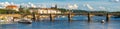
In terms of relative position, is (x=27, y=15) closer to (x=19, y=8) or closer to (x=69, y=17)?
(x=69, y=17)

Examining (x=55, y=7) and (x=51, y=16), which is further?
(x=55, y=7)

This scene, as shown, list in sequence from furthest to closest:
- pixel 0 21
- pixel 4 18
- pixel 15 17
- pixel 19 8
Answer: pixel 19 8
pixel 15 17
pixel 4 18
pixel 0 21

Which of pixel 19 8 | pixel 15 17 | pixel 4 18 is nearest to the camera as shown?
pixel 4 18

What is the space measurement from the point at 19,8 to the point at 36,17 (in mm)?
24156

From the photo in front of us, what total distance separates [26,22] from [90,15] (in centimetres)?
3117

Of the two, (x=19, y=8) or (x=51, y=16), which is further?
(x=19, y=8)

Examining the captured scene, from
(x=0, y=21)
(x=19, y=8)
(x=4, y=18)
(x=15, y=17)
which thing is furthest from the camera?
(x=19, y=8)

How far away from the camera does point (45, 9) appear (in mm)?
185875

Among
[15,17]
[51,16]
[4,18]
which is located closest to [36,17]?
[51,16]

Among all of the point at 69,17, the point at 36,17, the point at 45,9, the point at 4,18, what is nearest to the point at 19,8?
the point at 45,9

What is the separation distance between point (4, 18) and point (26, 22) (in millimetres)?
9482

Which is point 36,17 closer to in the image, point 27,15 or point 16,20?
point 27,15

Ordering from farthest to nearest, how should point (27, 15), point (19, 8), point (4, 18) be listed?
1. point (19, 8)
2. point (27, 15)
3. point (4, 18)

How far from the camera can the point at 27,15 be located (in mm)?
148000
